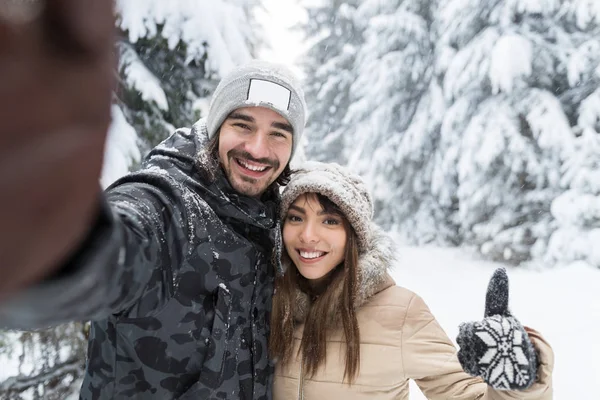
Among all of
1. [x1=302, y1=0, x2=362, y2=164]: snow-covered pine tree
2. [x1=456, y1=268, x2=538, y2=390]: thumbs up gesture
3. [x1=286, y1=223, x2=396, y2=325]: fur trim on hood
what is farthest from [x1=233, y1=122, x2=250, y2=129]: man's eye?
[x1=302, y1=0, x2=362, y2=164]: snow-covered pine tree

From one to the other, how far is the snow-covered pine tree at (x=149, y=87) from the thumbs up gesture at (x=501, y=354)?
2425 mm

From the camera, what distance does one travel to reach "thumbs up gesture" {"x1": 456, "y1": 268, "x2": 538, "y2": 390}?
→ 150 centimetres

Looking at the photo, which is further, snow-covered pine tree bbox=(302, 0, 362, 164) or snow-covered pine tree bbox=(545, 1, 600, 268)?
snow-covered pine tree bbox=(302, 0, 362, 164)

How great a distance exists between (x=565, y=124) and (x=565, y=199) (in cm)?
144

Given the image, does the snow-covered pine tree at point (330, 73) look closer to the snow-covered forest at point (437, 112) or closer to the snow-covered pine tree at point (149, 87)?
the snow-covered forest at point (437, 112)

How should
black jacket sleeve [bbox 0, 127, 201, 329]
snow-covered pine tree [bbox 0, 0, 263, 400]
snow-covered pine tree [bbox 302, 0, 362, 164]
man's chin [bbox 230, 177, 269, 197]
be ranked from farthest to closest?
snow-covered pine tree [bbox 302, 0, 362, 164] < snow-covered pine tree [bbox 0, 0, 263, 400] < man's chin [bbox 230, 177, 269, 197] < black jacket sleeve [bbox 0, 127, 201, 329]

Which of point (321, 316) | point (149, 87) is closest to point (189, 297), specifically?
point (321, 316)

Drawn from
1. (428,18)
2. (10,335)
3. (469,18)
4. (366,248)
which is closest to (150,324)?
(366,248)

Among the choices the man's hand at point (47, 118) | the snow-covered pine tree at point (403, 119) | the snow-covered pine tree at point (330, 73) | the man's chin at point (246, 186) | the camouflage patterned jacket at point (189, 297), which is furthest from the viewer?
the snow-covered pine tree at point (330, 73)

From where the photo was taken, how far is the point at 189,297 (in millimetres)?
1645

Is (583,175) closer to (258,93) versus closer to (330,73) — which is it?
(258,93)

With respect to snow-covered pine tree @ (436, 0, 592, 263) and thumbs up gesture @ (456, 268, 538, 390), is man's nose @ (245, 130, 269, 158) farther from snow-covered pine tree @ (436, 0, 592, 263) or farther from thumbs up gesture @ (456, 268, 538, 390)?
snow-covered pine tree @ (436, 0, 592, 263)

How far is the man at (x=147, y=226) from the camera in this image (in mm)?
367

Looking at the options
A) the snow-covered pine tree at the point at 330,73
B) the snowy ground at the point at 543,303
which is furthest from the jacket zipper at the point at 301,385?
the snow-covered pine tree at the point at 330,73
